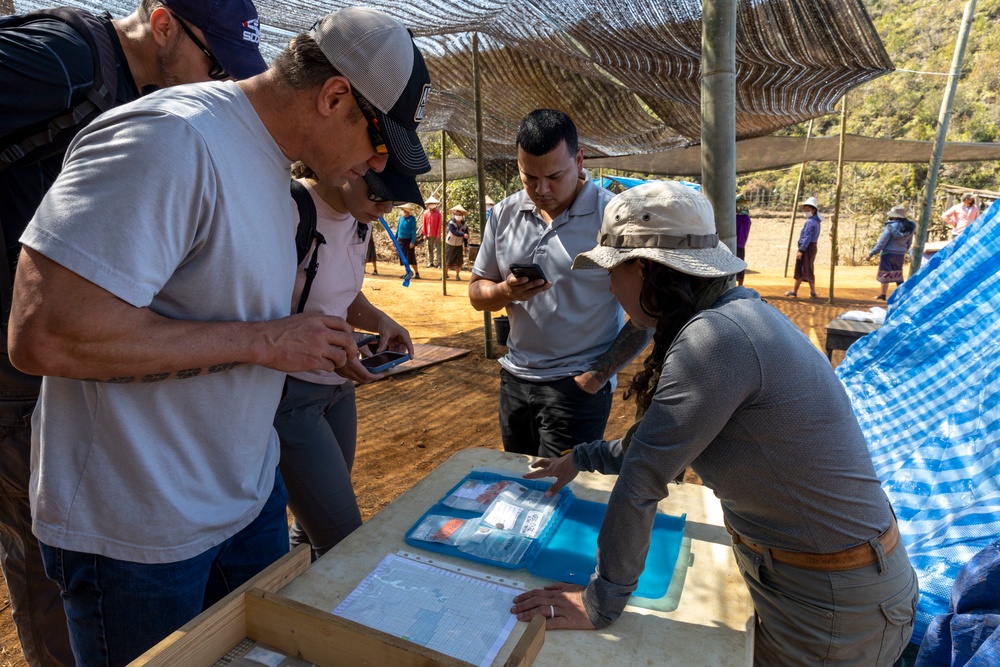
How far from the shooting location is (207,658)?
1.02 meters

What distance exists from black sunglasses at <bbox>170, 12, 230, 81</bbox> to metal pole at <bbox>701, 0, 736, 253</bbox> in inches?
63.9

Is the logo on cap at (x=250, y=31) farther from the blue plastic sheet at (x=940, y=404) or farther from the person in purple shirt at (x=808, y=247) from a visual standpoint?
the person in purple shirt at (x=808, y=247)

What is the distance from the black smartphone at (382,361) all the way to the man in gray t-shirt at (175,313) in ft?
1.56

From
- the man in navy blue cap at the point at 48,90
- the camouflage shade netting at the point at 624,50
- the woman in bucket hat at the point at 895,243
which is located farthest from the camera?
the woman in bucket hat at the point at 895,243

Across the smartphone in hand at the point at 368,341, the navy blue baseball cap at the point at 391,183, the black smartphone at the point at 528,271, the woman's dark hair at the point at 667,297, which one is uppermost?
the navy blue baseball cap at the point at 391,183

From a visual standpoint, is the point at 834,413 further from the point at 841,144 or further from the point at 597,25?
the point at 841,144

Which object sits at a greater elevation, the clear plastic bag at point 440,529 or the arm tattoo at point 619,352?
the arm tattoo at point 619,352

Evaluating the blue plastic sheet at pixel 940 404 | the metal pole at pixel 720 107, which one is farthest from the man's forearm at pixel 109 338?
the blue plastic sheet at pixel 940 404

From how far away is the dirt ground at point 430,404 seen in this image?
398cm

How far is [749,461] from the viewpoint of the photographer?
1299 mm

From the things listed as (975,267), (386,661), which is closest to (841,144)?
(975,267)

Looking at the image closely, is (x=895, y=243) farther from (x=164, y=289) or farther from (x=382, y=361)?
(x=164, y=289)

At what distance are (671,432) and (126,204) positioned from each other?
3.36 feet

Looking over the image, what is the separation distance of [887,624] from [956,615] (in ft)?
1.53
